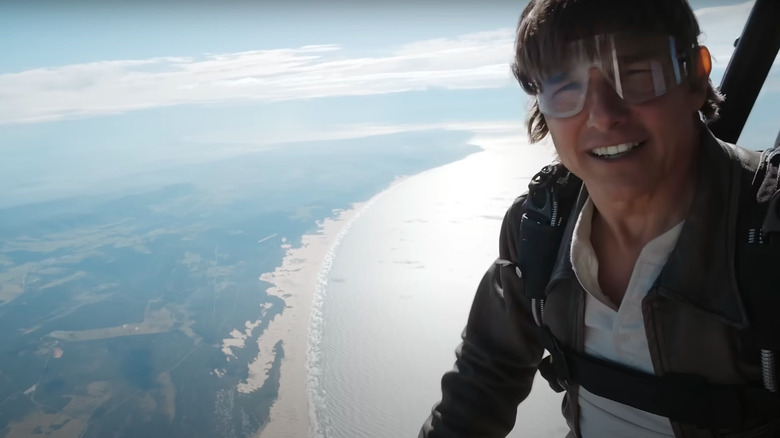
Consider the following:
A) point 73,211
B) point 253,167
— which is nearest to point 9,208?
point 73,211

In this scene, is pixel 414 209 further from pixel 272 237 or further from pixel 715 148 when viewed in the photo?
pixel 715 148

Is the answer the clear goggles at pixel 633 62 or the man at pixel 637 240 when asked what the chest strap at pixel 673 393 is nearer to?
the man at pixel 637 240

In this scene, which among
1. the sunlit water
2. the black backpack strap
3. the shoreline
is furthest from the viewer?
the shoreline

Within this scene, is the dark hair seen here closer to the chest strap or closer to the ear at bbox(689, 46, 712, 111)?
the ear at bbox(689, 46, 712, 111)

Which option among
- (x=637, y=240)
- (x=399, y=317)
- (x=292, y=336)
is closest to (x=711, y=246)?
Result: (x=637, y=240)

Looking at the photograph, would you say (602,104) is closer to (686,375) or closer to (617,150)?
(617,150)

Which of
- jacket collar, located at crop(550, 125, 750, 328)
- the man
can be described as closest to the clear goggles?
the man
